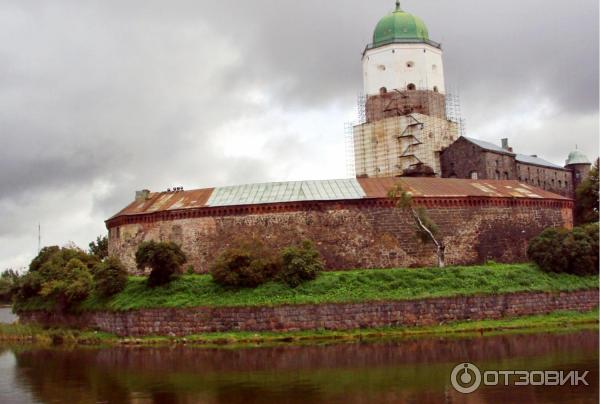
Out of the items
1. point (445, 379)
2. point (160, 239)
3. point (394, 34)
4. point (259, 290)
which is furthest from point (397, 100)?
point (445, 379)

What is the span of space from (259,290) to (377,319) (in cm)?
532

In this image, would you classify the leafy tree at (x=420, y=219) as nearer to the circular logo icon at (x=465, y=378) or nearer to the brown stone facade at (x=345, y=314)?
the brown stone facade at (x=345, y=314)

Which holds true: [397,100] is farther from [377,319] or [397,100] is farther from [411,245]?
[377,319]

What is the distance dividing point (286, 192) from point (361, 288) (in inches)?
391

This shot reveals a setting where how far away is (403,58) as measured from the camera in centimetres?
5347

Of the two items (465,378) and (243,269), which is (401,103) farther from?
Answer: (465,378)

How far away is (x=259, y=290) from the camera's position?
31172 mm

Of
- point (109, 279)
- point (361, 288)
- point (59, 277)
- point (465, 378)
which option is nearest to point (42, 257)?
point (59, 277)

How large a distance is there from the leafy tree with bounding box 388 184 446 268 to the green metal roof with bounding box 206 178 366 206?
1875mm

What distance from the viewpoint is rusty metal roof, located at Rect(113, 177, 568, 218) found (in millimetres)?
38500

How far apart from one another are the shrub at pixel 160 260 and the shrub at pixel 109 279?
162 cm

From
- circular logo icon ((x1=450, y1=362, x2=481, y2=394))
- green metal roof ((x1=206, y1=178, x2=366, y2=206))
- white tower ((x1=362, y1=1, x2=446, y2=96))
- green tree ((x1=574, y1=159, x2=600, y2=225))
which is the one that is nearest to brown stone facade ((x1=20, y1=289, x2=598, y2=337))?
green metal roof ((x1=206, y1=178, x2=366, y2=206))

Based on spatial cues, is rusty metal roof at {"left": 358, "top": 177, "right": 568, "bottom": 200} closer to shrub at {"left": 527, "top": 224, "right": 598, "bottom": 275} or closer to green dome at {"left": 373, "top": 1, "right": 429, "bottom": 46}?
shrub at {"left": 527, "top": 224, "right": 598, "bottom": 275}

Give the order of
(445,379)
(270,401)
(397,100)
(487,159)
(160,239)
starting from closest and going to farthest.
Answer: (270,401), (445,379), (160,239), (487,159), (397,100)
